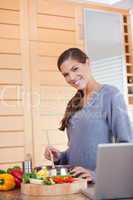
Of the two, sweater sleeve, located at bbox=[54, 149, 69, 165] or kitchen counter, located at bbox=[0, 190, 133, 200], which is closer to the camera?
kitchen counter, located at bbox=[0, 190, 133, 200]

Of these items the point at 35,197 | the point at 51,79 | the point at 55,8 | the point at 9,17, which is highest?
the point at 55,8

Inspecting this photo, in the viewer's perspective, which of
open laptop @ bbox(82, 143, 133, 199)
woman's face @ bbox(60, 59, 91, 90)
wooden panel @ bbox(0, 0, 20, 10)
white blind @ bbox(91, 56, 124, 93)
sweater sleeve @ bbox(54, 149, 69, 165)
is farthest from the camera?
white blind @ bbox(91, 56, 124, 93)

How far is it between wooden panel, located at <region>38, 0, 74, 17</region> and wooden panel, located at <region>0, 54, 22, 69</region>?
16.8 inches

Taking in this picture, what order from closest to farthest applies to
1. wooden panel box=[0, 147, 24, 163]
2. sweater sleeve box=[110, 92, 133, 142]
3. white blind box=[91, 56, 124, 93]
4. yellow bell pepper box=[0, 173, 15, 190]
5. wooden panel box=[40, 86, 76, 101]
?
yellow bell pepper box=[0, 173, 15, 190] < sweater sleeve box=[110, 92, 133, 142] < wooden panel box=[0, 147, 24, 163] < wooden panel box=[40, 86, 76, 101] < white blind box=[91, 56, 124, 93]

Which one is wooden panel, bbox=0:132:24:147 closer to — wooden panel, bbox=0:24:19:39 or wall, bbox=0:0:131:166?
wall, bbox=0:0:131:166

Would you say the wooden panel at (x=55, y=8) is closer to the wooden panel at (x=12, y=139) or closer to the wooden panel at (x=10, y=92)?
the wooden panel at (x=10, y=92)

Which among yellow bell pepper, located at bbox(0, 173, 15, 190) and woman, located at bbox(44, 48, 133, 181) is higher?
woman, located at bbox(44, 48, 133, 181)

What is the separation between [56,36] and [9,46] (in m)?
0.39

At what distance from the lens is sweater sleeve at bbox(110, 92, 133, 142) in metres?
1.44

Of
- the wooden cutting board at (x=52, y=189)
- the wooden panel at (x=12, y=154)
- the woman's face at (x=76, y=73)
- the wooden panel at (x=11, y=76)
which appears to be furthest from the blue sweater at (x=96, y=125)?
the wooden panel at (x=11, y=76)

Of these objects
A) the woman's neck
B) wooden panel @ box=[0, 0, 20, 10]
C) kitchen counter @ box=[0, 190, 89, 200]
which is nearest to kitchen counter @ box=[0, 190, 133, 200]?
kitchen counter @ box=[0, 190, 89, 200]

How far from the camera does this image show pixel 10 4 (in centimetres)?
247

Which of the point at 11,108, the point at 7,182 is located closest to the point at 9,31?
the point at 11,108

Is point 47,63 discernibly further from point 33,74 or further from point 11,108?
point 11,108
